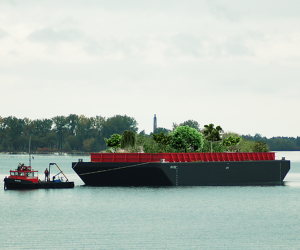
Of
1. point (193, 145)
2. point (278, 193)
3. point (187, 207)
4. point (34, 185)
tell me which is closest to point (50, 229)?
point (187, 207)

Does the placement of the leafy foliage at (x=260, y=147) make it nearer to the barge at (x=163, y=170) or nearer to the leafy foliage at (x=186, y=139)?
the leafy foliage at (x=186, y=139)

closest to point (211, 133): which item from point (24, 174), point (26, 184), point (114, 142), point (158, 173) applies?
point (114, 142)

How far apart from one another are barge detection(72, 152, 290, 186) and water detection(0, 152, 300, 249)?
196 cm

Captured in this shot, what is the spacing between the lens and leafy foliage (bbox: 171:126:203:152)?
90312 mm

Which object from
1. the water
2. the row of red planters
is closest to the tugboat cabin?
the water

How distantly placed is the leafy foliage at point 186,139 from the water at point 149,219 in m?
17.0

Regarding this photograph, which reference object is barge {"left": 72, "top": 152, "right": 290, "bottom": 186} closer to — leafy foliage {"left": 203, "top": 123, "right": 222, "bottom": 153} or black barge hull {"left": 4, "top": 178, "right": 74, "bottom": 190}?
black barge hull {"left": 4, "top": 178, "right": 74, "bottom": 190}

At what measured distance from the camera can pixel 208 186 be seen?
257 feet

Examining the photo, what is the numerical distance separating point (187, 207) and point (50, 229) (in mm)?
17868

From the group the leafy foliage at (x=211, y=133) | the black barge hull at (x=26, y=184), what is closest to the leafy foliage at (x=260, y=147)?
the leafy foliage at (x=211, y=133)

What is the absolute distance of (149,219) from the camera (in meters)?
49.2

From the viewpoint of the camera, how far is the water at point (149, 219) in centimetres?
3891

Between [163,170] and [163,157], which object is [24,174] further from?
[163,157]

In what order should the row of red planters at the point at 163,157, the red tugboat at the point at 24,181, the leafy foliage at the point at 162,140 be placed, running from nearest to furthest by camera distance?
the red tugboat at the point at 24,181
the row of red planters at the point at 163,157
the leafy foliage at the point at 162,140
